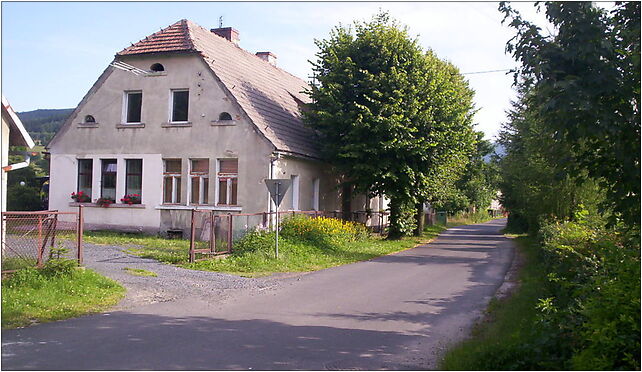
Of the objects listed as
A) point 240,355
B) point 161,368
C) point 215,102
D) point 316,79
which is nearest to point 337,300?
point 240,355

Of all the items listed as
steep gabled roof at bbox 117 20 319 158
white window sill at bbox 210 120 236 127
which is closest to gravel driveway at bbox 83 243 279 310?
white window sill at bbox 210 120 236 127

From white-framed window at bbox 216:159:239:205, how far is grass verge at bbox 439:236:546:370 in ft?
44.1

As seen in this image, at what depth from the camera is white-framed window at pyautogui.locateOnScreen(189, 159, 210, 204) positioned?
23750 millimetres

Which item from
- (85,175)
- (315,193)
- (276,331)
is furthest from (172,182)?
(276,331)

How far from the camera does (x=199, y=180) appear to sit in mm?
23859

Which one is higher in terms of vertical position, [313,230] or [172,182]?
[172,182]

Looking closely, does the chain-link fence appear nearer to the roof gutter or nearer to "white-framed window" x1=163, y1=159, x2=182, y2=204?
the roof gutter

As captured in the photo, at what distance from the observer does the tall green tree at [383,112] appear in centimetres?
2373

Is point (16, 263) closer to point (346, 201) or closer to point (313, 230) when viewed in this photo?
point (313, 230)

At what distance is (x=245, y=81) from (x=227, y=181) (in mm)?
4882

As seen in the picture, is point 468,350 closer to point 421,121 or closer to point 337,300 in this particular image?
point 337,300

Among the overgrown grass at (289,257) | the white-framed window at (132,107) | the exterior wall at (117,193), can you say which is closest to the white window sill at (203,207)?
the exterior wall at (117,193)

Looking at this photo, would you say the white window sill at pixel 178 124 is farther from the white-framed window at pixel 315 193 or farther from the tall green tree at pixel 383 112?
the white-framed window at pixel 315 193

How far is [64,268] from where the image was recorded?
1110cm
